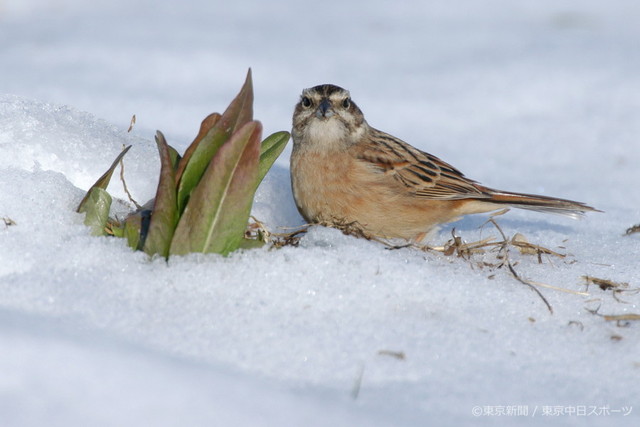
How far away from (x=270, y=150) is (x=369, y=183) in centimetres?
117

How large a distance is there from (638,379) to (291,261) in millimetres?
1557

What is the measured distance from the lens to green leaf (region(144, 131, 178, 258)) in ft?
13.1

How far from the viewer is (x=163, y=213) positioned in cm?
A: 400

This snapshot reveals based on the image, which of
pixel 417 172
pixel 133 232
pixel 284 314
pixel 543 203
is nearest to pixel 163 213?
pixel 133 232

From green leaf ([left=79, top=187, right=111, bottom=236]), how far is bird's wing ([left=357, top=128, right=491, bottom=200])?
2152mm

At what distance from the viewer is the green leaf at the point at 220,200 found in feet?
12.8

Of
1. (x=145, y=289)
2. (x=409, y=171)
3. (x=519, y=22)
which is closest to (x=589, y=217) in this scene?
(x=409, y=171)

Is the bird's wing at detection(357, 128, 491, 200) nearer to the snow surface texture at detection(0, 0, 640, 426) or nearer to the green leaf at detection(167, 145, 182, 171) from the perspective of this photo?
the snow surface texture at detection(0, 0, 640, 426)

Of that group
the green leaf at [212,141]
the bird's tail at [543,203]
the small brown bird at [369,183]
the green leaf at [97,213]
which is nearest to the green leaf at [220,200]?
the green leaf at [212,141]

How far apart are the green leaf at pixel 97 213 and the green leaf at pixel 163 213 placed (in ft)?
1.04

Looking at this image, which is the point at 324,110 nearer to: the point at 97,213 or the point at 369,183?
the point at 369,183

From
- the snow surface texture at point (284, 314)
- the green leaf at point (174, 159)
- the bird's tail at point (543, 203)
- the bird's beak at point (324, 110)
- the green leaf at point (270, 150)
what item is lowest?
the snow surface texture at point (284, 314)

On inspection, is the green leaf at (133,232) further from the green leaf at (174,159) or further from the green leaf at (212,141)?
the green leaf at (174,159)

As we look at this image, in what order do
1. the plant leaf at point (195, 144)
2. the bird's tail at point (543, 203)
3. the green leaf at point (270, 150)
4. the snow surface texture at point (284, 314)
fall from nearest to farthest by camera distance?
the snow surface texture at point (284, 314) → the plant leaf at point (195, 144) → the green leaf at point (270, 150) → the bird's tail at point (543, 203)
